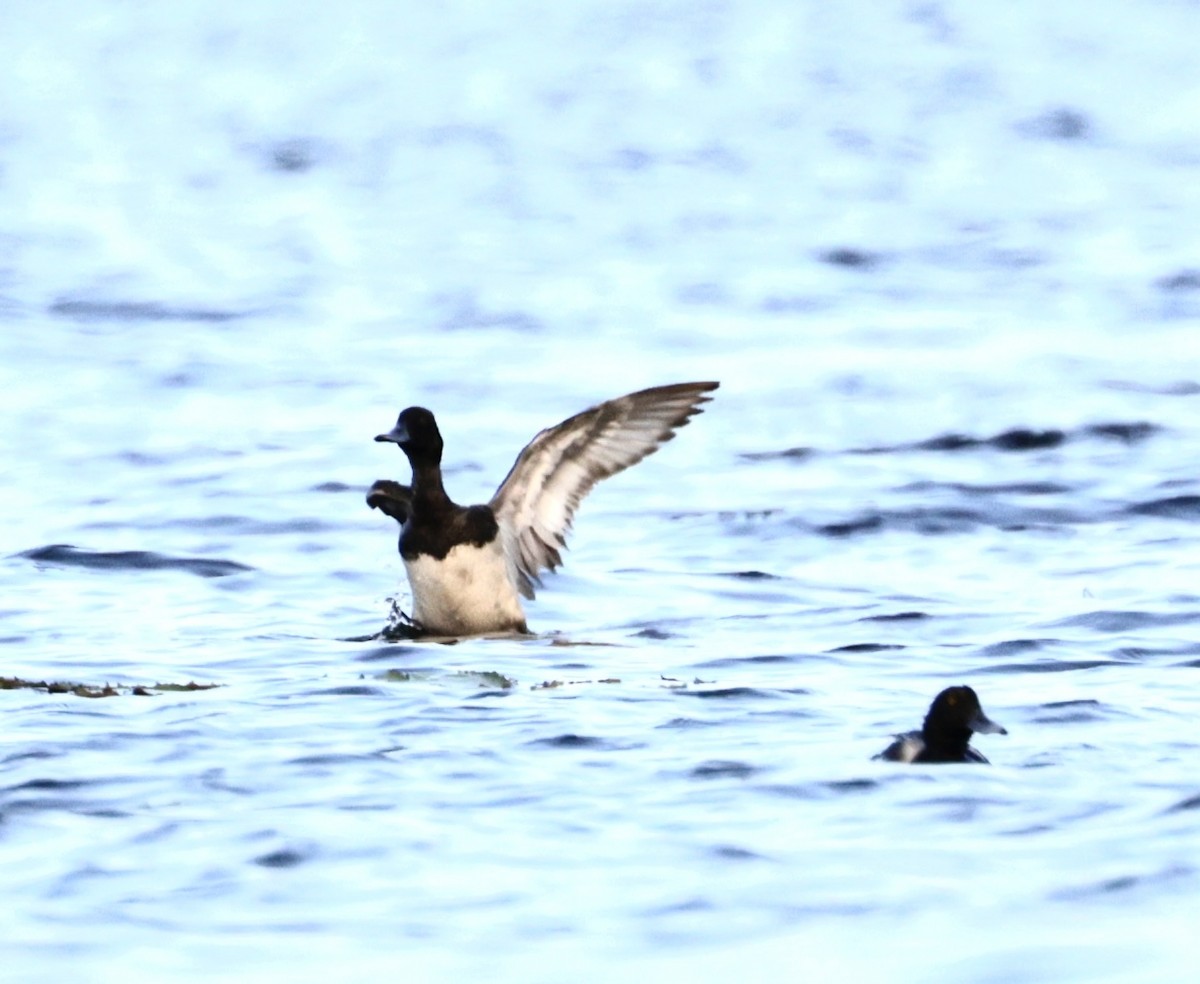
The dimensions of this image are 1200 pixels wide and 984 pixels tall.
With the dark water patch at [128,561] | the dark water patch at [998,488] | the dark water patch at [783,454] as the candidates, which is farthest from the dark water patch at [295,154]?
the dark water patch at [128,561]

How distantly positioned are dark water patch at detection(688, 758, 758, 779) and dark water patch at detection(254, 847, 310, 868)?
1.60 meters

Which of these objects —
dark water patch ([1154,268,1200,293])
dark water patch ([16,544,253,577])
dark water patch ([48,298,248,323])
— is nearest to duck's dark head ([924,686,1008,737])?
dark water patch ([16,544,253,577])

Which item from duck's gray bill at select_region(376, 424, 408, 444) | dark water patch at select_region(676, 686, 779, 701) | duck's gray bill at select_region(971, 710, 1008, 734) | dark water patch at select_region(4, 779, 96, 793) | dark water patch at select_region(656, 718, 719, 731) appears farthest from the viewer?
duck's gray bill at select_region(376, 424, 408, 444)

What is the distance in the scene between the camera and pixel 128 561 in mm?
15891

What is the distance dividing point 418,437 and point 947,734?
466 cm

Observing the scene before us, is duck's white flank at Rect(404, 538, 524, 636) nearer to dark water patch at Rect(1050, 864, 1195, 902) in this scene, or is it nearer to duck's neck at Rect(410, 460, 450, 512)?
duck's neck at Rect(410, 460, 450, 512)

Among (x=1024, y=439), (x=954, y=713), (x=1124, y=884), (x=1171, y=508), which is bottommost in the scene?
(x=1124, y=884)

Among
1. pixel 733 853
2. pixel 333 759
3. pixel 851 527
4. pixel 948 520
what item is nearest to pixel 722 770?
pixel 733 853

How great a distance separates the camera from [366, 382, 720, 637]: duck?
1288 cm

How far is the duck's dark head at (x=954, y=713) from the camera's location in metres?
9.08

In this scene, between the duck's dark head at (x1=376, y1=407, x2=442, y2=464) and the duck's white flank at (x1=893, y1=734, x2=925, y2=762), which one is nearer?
the duck's white flank at (x1=893, y1=734, x2=925, y2=762)

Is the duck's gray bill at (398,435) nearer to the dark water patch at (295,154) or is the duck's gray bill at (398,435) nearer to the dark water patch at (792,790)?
the dark water patch at (792,790)

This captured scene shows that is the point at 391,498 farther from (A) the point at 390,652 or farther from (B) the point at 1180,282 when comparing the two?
(B) the point at 1180,282

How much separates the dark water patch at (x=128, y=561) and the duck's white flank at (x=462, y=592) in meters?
2.83
